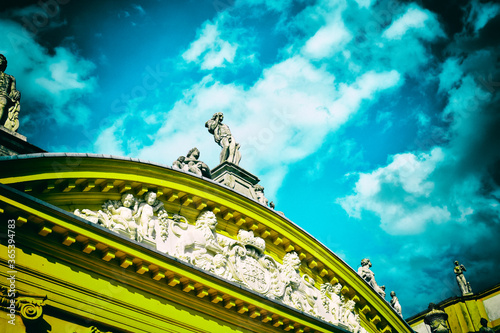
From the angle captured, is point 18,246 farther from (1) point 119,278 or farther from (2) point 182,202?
(2) point 182,202

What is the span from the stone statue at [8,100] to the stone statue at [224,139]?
734cm

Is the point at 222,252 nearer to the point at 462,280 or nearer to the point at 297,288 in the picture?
the point at 297,288

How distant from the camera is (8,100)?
42.1 ft

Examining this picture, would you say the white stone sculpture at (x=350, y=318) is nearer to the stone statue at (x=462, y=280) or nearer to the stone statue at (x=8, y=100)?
the stone statue at (x=8, y=100)

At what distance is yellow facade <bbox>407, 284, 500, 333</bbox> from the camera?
2939cm

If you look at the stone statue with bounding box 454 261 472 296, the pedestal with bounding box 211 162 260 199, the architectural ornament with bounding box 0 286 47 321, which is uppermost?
the stone statue with bounding box 454 261 472 296

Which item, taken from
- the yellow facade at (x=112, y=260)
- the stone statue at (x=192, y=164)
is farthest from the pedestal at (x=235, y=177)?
the stone statue at (x=192, y=164)

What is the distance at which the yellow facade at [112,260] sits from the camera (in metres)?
10.4

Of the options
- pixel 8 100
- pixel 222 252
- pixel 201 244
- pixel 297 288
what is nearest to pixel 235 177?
pixel 222 252

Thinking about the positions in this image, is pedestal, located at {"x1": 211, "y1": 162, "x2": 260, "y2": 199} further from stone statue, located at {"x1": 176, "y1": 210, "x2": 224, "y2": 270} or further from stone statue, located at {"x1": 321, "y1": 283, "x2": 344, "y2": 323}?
stone statue, located at {"x1": 321, "y1": 283, "x2": 344, "y2": 323}

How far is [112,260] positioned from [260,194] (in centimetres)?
723

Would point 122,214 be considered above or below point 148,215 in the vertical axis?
below

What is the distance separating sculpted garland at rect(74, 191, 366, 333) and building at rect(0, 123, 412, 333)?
3 centimetres

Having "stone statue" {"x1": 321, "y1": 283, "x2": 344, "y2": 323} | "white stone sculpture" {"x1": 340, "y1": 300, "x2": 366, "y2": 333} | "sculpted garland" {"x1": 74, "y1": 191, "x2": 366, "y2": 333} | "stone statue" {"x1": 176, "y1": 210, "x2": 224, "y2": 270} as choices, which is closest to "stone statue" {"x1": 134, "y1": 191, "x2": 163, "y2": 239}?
"sculpted garland" {"x1": 74, "y1": 191, "x2": 366, "y2": 333}
